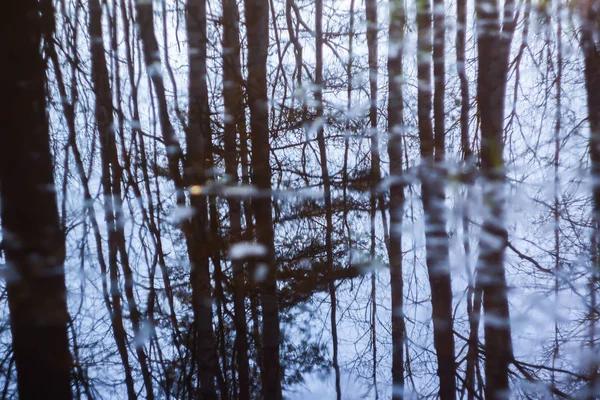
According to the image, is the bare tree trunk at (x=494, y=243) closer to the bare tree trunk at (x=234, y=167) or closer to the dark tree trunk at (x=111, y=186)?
the bare tree trunk at (x=234, y=167)

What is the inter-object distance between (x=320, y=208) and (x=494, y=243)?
1.25 m

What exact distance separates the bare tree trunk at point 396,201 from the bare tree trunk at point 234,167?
1.22m

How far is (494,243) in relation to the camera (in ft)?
9.44

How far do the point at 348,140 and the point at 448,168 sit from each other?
825 mm

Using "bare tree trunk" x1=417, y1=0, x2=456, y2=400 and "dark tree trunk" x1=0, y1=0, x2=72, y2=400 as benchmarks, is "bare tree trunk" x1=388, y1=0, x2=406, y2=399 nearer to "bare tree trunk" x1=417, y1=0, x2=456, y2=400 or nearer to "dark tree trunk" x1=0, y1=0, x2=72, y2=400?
"bare tree trunk" x1=417, y1=0, x2=456, y2=400

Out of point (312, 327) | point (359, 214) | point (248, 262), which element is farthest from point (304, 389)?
point (359, 214)

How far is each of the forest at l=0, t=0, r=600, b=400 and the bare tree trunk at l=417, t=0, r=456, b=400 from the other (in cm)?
2

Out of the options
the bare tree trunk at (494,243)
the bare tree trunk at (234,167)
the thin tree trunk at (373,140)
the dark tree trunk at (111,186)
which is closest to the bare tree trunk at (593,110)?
the bare tree trunk at (494,243)

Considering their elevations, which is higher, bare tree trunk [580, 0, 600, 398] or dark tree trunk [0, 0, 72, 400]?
bare tree trunk [580, 0, 600, 398]

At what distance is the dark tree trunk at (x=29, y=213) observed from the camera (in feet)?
4.98

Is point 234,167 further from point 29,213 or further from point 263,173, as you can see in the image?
point 29,213

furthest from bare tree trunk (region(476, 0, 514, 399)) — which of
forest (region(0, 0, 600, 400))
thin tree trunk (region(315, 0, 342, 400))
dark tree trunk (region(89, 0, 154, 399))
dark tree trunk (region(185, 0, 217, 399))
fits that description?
dark tree trunk (region(89, 0, 154, 399))

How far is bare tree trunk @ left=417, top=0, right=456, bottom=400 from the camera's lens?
310 centimetres

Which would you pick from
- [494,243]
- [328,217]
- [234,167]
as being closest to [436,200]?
[494,243]
